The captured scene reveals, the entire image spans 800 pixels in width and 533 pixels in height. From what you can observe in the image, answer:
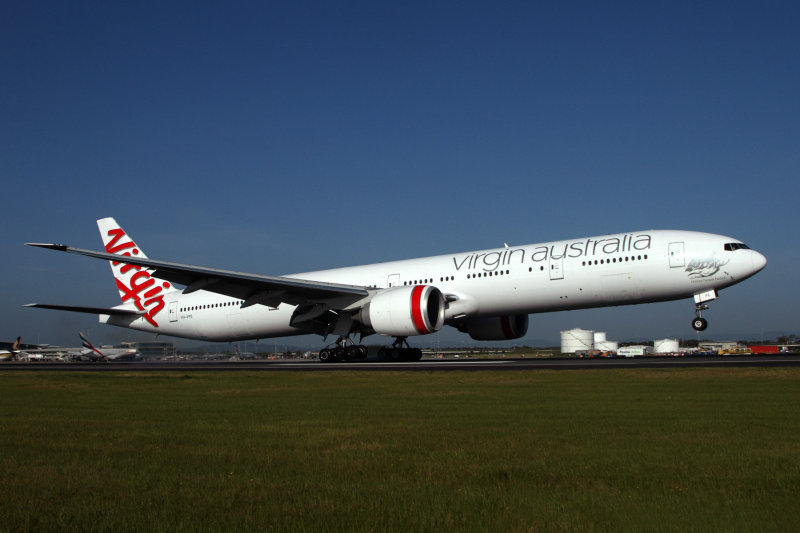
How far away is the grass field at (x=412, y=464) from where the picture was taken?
13.6 ft

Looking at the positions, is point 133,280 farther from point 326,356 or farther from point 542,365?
point 542,365

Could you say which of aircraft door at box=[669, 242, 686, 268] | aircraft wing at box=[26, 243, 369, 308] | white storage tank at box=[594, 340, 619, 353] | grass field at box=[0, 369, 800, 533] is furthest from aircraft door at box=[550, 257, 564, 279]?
white storage tank at box=[594, 340, 619, 353]

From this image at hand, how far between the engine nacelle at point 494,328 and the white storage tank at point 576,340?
90.4 feet

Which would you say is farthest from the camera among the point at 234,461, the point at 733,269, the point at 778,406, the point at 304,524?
the point at 733,269

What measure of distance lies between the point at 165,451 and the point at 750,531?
5.14 metres

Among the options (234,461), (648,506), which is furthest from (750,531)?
(234,461)

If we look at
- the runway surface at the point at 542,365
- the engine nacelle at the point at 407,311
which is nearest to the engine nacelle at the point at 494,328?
the runway surface at the point at 542,365

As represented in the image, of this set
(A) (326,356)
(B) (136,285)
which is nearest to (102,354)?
(B) (136,285)

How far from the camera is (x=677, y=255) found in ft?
82.1

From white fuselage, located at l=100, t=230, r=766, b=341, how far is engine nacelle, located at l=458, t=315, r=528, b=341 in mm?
3237

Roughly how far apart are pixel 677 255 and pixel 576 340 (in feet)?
115

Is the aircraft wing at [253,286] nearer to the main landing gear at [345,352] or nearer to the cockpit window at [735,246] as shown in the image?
the main landing gear at [345,352]

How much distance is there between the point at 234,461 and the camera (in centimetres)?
595

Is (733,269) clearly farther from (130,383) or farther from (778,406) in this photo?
(130,383)
